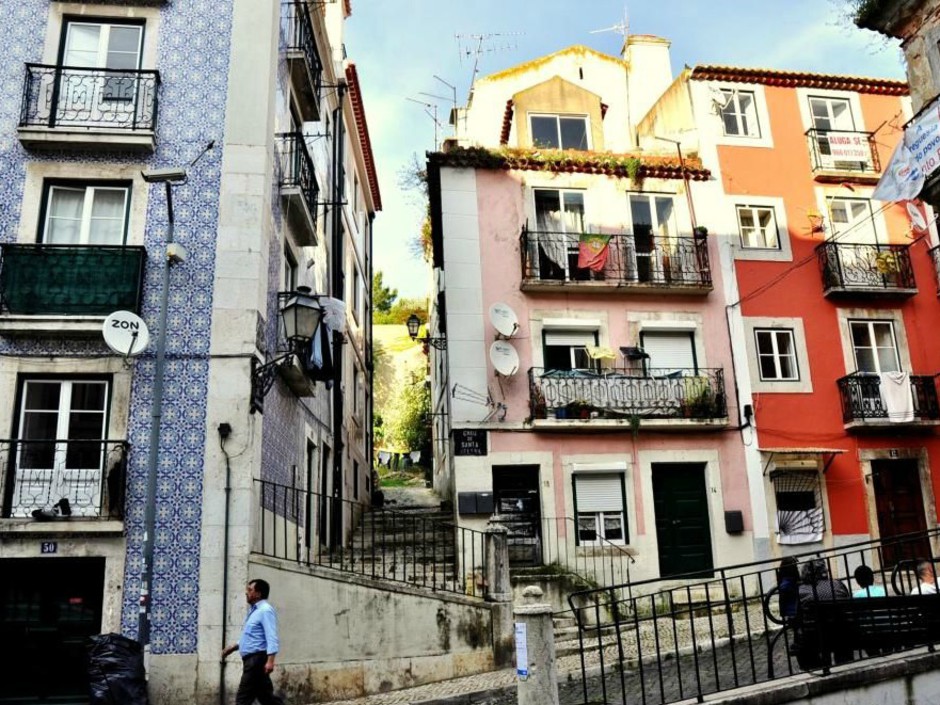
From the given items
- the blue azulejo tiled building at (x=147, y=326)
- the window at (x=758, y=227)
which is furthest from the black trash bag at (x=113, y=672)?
the window at (x=758, y=227)

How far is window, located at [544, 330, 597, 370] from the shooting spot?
16797 mm

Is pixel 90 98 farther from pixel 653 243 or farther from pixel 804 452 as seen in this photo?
pixel 804 452

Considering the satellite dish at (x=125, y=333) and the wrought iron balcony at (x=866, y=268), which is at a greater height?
the wrought iron balcony at (x=866, y=268)

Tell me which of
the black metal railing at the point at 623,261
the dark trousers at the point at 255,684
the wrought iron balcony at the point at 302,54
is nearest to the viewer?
the dark trousers at the point at 255,684

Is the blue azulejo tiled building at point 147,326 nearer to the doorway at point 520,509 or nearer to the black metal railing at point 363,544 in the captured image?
the black metal railing at point 363,544

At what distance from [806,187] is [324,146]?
34.9 feet

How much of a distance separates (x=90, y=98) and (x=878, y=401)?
1535 centimetres

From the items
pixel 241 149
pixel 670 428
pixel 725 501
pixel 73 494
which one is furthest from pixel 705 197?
pixel 73 494

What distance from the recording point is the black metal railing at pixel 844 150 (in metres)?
18.7

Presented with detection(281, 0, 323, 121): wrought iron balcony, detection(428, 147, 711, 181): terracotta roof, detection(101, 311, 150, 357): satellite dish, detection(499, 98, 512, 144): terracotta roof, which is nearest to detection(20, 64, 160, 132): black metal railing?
detection(281, 0, 323, 121): wrought iron balcony

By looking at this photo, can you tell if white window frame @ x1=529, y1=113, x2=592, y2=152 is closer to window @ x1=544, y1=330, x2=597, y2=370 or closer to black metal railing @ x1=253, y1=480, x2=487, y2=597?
window @ x1=544, y1=330, x2=597, y2=370

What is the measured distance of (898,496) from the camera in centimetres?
1717

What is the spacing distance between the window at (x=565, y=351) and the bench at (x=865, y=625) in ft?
32.9

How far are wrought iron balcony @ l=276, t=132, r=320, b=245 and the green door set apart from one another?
810 centimetres
